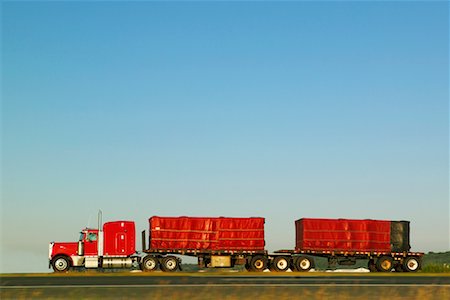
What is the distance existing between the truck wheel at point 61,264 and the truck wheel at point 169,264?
644cm

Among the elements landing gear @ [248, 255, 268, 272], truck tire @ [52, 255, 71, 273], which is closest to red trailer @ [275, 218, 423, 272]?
landing gear @ [248, 255, 268, 272]

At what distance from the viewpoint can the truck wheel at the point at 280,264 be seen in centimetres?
5516

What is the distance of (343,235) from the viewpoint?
5703 cm

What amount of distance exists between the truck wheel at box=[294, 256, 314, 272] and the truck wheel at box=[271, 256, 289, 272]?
692mm

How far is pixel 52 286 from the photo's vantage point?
3475 centimetres

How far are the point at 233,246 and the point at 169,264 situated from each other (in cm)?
478

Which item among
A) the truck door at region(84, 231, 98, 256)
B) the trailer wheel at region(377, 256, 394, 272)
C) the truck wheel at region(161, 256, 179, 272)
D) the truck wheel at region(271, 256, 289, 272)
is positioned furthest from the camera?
the trailer wheel at region(377, 256, 394, 272)

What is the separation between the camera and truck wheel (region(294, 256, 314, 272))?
55.0 metres

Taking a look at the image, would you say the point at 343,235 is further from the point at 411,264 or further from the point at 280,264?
the point at 411,264

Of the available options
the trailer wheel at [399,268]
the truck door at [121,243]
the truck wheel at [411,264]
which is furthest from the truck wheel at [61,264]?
the truck wheel at [411,264]

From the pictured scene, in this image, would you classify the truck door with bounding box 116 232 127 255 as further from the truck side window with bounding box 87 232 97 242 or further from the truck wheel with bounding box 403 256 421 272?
the truck wheel with bounding box 403 256 421 272

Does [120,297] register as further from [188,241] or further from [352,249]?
[352,249]

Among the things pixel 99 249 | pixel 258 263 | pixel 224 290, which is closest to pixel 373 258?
pixel 258 263

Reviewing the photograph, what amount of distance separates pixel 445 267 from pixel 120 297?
3510 centimetres
